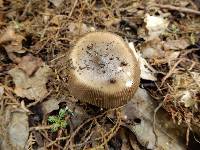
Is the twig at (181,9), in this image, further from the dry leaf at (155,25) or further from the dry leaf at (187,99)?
the dry leaf at (187,99)

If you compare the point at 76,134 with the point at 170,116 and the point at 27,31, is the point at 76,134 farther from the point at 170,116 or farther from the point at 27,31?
the point at 27,31

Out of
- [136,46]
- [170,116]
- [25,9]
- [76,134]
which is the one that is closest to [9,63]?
[25,9]

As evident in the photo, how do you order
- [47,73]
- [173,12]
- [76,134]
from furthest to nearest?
[173,12]
[47,73]
[76,134]

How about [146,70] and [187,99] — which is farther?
[146,70]

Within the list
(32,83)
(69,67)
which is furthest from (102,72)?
(32,83)

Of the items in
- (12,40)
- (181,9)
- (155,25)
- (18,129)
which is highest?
(181,9)

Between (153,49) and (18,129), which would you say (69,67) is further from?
(153,49)
